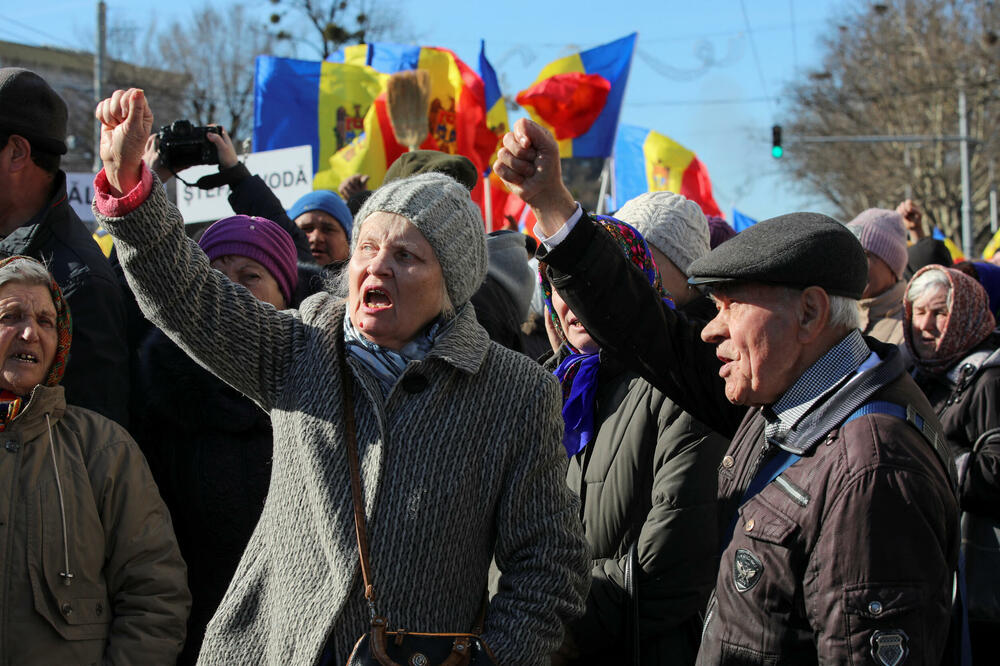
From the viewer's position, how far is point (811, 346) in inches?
92.6

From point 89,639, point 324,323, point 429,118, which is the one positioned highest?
point 429,118

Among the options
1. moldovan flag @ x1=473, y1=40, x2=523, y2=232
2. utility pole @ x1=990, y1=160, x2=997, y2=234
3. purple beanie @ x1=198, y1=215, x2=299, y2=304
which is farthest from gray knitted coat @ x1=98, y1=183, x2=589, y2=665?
utility pole @ x1=990, y1=160, x2=997, y2=234

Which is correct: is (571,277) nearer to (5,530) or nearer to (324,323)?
(324,323)

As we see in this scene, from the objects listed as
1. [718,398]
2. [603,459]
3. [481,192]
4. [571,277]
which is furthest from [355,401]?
[481,192]

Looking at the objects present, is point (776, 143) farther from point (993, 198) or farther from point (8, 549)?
point (8, 549)

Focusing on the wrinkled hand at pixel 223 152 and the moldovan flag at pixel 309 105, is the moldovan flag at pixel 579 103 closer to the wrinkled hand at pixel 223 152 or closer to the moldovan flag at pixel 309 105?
the moldovan flag at pixel 309 105

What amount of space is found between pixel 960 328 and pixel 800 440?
261cm

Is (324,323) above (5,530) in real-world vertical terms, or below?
above

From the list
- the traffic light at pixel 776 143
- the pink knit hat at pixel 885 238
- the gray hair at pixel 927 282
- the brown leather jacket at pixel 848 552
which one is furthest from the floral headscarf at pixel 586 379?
the traffic light at pixel 776 143

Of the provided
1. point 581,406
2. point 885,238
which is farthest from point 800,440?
point 885,238

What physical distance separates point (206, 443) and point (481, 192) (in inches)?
197

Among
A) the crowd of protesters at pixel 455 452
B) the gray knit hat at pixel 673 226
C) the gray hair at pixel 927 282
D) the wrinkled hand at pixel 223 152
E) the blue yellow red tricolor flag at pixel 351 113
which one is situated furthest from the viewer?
the blue yellow red tricolor flag at pixel 351 113

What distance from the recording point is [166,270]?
2219 millimetres

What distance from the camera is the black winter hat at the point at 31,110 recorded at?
124 inches
